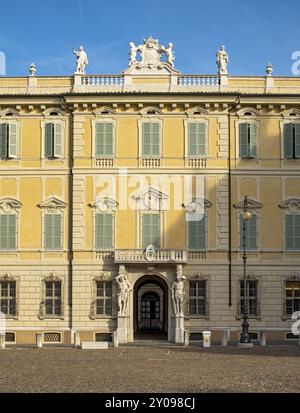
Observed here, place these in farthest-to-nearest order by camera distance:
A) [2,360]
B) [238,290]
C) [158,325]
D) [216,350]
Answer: [158,325] < [238,290] < [216,350] < [2,360]

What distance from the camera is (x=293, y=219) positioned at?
145 ft

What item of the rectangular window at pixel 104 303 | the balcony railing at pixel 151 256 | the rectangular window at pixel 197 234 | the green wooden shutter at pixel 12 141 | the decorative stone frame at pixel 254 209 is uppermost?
the green wooden shutter at pixel 12 141

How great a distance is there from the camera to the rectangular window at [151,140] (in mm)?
44500

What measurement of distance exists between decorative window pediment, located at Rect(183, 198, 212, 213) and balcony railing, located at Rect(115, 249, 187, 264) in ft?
7.16

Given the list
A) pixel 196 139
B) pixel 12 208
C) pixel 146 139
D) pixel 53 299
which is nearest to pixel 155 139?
pixel 146 139

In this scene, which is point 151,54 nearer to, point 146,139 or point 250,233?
point 146,139

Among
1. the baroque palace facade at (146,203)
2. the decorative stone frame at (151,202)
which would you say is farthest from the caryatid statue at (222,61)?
the decorative stone frame at (151,202)

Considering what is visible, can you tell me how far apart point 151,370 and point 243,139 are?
18.2m

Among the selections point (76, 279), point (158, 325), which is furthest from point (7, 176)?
point (158, 325)

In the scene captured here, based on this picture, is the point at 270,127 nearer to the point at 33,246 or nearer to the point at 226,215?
the point at 226,215

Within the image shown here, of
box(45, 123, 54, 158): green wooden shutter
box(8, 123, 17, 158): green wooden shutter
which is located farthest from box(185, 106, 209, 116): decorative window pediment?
box(8, 123, 17, 158): green wooden shutter

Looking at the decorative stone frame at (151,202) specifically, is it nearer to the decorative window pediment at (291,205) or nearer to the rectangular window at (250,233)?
the rectangular window at (250,233)

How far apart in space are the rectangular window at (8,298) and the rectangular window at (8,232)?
72.0 inches

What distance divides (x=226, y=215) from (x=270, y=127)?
4979 millimetres
